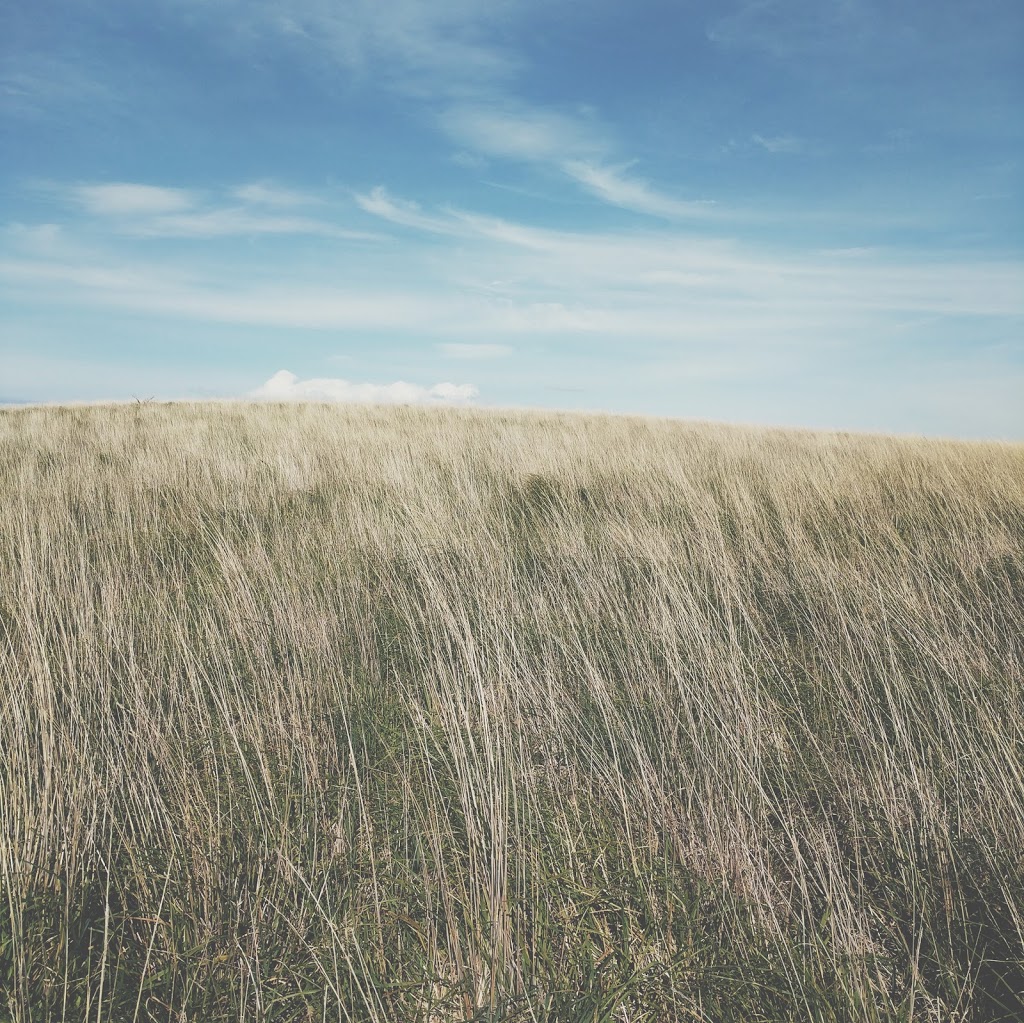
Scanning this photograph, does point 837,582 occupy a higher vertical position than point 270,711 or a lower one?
higher

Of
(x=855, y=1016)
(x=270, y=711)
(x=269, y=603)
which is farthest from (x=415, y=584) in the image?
(x=855, y=1016)

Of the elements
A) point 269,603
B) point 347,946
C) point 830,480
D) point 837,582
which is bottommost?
point 347,946

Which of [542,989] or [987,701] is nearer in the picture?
[542,989]

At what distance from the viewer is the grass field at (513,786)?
1.29m

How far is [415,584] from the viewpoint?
11.6 ft

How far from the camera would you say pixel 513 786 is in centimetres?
170

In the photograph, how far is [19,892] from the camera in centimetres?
139

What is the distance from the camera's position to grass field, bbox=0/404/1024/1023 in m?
1.29

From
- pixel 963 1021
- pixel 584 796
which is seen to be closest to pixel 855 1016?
pixel 963 1021

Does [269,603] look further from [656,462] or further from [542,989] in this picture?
[656,462]

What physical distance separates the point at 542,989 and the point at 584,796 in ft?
2.34

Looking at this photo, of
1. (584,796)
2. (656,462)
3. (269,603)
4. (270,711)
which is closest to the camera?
(584,796)

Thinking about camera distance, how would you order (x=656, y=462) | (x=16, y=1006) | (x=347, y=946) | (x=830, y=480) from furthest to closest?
1. (x=656, y=462)
2. (x=830, y=480)
3. (x=347, y=946)
4. (x=16, y=1006)

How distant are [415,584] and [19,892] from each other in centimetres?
228
